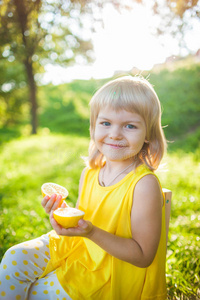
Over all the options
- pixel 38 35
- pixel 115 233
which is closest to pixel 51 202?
pixel 115 233

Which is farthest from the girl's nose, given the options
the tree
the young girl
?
the tree

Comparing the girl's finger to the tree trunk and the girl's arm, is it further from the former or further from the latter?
the tree trunk

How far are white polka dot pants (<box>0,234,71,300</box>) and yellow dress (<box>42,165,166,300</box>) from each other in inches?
2.1

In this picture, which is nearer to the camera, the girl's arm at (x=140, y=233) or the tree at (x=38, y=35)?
the girl's arm at (x=140, y=233)

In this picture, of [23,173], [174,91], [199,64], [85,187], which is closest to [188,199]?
[85,187]

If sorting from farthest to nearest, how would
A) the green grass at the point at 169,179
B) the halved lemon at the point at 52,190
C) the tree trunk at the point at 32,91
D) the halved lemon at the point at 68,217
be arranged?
1. the tree trunk at the point at 32,91
2. the green grass at the point at 169,179
3. the halved lemon at the point at 52,190
4. the halved lemon at the point at 68,217

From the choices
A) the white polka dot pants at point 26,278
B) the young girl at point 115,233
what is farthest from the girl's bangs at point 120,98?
the white polka dot pants at point 26,278

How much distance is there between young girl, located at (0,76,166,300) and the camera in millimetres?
1457

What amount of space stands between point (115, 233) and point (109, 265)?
0.59 ft

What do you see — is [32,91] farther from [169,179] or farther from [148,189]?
[148,189]

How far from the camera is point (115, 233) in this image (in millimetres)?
1584

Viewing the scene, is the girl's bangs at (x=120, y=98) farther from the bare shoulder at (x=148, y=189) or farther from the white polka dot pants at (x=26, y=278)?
the white polka dot pants at (x=26, y=278)

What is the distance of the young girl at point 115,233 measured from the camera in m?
1.46

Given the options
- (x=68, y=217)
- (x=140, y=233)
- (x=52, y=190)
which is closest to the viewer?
(x=68, y=217)
